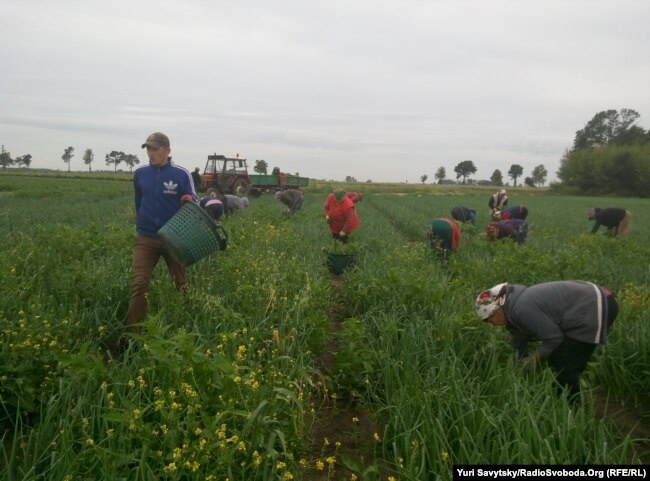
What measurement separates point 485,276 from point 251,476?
423cm

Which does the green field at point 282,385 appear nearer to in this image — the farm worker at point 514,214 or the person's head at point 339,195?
the person's head at point 339,195

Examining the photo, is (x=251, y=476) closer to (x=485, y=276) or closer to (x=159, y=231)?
(x=159, y=231)

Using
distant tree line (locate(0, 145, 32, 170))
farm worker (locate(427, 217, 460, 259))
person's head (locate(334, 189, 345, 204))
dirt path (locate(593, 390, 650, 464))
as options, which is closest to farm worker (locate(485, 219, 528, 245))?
farm worker (locate(427, 217, 460, 259))

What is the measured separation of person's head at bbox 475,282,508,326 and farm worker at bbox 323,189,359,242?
4721mm

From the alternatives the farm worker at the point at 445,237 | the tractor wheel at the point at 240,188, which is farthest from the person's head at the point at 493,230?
the tractor wheel at the point at 240,188

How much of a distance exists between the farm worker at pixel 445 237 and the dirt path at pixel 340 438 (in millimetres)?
4182

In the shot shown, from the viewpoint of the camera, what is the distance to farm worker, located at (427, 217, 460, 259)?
7043 mm

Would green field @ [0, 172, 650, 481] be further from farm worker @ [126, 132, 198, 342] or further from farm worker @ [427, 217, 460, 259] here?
farm worker @ [427, 217, 460, 259]

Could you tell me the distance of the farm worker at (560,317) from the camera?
288cm

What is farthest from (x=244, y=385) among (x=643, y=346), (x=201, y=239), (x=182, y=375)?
(x=643, y=346)

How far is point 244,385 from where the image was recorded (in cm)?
233

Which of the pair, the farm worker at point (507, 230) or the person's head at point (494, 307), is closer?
the person's head at point (494, 307)

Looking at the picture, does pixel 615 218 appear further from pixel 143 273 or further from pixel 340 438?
pixel 143 273

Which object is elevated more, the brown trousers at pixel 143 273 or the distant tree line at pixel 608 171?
the distant tree line at pixel 608 171
